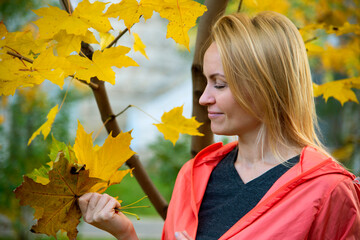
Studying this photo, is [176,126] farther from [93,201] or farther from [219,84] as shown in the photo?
[93,201]

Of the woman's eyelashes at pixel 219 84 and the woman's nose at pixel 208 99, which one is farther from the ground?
the woman's eyelashes at pixel 219 84

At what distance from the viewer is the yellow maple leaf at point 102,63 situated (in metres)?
0.82

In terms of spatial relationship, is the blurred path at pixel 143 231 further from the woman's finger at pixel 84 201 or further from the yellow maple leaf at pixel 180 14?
the yellow maple leaf at pixel 180 14

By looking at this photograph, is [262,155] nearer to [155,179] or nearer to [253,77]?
[253,77]

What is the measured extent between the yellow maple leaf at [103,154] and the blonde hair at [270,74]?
0.28 m

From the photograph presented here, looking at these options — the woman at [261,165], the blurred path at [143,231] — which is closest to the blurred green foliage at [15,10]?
the woman at [261,165]

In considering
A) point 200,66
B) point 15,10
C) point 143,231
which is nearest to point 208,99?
point 200,66

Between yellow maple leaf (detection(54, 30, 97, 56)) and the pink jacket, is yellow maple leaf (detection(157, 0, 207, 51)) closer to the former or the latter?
yellow maple leaf (detection(54, 30, 97, 56))

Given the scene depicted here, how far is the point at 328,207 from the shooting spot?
783mm

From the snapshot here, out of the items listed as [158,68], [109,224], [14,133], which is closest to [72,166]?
[109,224]

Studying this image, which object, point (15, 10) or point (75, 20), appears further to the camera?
point (15, 10)

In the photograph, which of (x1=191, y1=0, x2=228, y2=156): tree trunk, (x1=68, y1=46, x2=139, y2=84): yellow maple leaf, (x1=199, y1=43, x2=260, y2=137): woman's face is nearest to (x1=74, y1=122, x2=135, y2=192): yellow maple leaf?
(x1=68, y1=46, x2=139, y2=84): yellow maple leaf

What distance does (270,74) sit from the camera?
0.91 m

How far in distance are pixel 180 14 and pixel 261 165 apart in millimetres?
414
